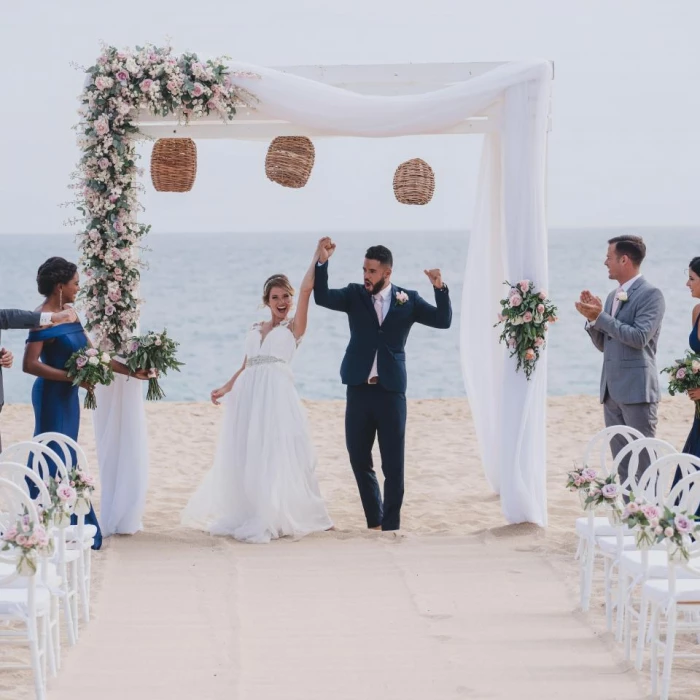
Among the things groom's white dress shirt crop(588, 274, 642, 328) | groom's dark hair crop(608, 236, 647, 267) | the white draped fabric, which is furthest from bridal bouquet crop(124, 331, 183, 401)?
groom's dark hair crop(608, 236, 647, 267)

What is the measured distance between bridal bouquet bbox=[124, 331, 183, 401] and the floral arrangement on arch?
13 cm

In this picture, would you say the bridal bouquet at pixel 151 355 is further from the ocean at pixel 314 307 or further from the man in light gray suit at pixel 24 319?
the ocean at pixel 314 307

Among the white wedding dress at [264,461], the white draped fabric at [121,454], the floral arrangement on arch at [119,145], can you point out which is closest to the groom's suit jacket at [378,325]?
the white wedding dress at [264,461]

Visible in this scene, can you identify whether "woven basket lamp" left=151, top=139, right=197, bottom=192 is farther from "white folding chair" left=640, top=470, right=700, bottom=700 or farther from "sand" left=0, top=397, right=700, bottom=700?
"white folding chair" left=640, top=470, right=700, bottom=700

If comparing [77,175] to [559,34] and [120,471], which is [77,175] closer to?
[120,471]

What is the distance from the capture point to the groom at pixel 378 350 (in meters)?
7.42

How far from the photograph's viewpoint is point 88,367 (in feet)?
22.5

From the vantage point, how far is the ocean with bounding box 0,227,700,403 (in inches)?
1093

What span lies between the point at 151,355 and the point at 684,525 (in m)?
3.87

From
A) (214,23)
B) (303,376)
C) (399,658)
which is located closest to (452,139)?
(214,23)

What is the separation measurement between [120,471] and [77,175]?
190 cm

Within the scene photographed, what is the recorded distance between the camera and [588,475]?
5.25 meters

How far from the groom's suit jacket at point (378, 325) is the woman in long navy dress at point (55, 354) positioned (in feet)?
5.07

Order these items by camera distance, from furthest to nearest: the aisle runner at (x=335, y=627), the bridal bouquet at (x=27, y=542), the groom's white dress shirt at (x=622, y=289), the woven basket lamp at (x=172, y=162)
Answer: the woven basket lamp at (x=172, y=162), the groom's white dress shirt at (x=622, y=289), the aisle runner at (x=335, y=627), the bridal bouquet at (x=27, y=542)
